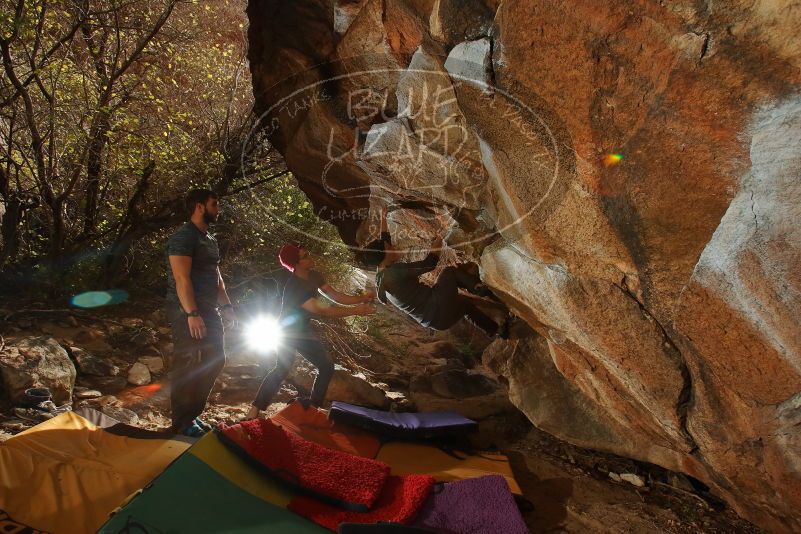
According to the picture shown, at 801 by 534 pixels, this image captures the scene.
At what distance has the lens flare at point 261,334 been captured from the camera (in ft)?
17.1

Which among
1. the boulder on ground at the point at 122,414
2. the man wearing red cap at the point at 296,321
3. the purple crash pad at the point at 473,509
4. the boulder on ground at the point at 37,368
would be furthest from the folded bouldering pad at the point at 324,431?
the boulder on ground at the point at 37,368

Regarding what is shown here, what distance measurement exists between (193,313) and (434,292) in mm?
2885

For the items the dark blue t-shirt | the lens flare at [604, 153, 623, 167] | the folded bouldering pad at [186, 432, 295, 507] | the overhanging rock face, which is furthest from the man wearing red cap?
the lens flare at [604, 153, 623, 167]

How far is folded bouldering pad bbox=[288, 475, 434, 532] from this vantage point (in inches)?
106

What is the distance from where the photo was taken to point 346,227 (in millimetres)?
8773

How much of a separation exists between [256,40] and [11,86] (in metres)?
3.11

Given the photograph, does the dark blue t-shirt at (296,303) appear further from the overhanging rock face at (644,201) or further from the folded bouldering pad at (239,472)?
the overhanging rock face at (644,201)

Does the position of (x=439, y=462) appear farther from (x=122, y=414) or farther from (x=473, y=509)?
(x=122, y=414)

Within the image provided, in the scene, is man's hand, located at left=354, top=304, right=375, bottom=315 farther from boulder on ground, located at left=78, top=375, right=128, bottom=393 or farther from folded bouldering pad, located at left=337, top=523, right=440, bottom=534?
boulder on ground, located at left=78, top=375, right=128, bottom=393

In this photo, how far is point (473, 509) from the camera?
2.92 m

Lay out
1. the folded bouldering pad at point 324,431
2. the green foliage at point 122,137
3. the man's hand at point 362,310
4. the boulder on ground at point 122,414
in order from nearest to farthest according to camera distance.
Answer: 1. the folded bouldering pad at point 324,431
2. the boulder on ground at point 122,414
3. the man's hand at point 362,310
4. the green foliage at point 122,137

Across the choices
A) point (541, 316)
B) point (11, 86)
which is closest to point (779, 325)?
point (541, 316)

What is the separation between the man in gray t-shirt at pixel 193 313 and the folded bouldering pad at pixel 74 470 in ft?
1.53

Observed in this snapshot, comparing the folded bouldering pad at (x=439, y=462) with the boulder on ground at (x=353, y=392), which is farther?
the boulder on ground at (x=353, y=392)
